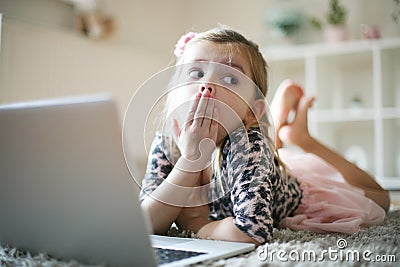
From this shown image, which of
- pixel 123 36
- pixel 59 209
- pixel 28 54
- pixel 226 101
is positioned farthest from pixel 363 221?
pixel 123 36

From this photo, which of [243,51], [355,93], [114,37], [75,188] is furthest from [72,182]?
[355,93]

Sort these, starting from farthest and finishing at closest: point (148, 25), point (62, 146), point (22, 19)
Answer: point (148, 25) → point (22, 19) → point (62, 146)

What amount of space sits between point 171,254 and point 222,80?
386mm

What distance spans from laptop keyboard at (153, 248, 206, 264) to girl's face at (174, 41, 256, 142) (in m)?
0.29

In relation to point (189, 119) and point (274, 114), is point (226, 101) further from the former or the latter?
point (274, 114)

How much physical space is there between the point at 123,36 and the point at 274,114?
59.9 inches

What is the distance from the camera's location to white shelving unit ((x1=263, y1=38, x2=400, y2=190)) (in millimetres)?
2740

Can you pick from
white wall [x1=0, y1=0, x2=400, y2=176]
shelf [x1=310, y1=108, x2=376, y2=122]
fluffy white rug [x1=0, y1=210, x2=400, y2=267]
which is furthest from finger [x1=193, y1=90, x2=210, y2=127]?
shelf [x1=310, y1=108, x2=376, y2=122]

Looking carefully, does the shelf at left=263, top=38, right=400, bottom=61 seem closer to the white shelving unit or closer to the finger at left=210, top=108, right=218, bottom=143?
the white shelving unit

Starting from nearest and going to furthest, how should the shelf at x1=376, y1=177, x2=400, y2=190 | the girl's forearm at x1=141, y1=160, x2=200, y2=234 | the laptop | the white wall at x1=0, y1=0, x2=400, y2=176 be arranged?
the laptop < the girl's forearm at x1=141, y1=160, x2=200, y2=234 < the white wall at x1=0, y1=0, x2=400, y2=176 < the shelf at x1=376, y1=177, x2=400, y2=190

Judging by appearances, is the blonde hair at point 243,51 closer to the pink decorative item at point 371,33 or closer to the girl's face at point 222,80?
the girl's face at point 222,80

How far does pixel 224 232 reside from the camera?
2.98ft

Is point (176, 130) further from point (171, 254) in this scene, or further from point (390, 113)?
point (390, 113)

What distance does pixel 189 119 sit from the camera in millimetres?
951
